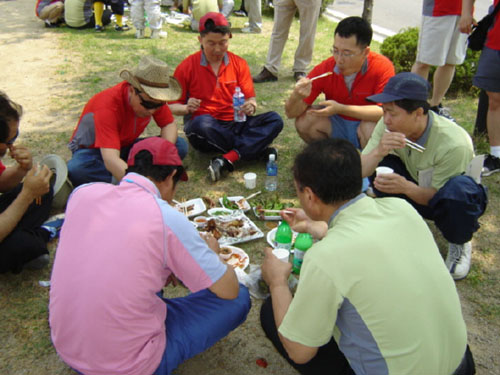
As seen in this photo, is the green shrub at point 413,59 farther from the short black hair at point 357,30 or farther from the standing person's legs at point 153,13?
the standing person's legs at point 153,13

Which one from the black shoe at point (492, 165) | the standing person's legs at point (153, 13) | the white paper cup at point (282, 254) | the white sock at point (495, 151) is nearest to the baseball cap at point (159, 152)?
the white paper cup at point (282, 254)

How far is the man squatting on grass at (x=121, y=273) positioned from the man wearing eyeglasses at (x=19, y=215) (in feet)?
4.34

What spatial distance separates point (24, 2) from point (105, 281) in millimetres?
16279

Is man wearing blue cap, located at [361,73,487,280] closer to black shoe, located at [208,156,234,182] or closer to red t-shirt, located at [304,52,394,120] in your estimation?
red t-shirt, located at [304,52,394,120]

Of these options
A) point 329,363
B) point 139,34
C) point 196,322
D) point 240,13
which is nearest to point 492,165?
point 329,363

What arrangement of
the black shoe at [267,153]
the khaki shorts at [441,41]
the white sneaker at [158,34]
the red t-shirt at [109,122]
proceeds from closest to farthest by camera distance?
the red t-shirt at [109,122]
the black shoe at [267,153]
the khaki shorts at [441,41]
the white sneaker at [158,34]

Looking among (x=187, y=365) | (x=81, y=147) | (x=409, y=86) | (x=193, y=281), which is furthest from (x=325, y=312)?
(x=81, y=147)

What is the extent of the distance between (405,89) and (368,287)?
196cm

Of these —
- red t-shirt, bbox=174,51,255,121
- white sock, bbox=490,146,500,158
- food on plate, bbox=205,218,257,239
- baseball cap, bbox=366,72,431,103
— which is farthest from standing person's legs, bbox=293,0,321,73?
food on plate, bbox=205,218,257,239

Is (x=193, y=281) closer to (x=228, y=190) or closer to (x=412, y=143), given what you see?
(x=412, y=143)

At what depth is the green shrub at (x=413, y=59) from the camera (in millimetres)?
6717

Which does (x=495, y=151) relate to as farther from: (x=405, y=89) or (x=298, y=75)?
(x=298, y=75)

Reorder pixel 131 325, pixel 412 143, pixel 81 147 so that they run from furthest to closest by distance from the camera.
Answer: pixel 81 147 < pixel 412 143 < pixel 131 325

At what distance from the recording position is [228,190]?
4.73 meters
